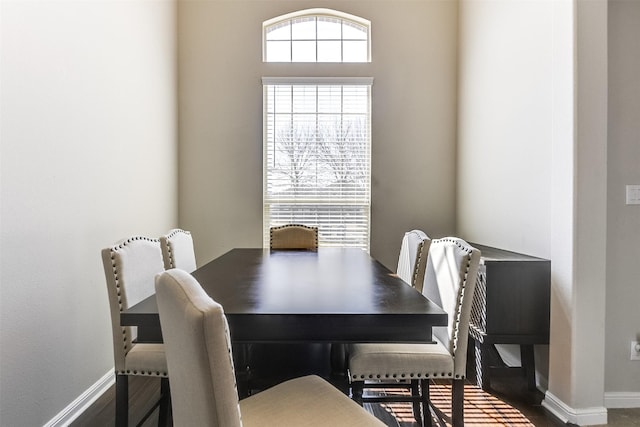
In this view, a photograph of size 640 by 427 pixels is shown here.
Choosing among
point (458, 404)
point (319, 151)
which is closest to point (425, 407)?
point (458, 404)

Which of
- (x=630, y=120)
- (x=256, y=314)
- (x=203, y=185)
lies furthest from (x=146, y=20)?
(x=630, y=120)

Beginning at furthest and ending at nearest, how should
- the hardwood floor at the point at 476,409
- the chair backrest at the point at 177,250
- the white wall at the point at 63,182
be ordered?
the chair backrest at the point at 177,250 < the hardwood floor at the point at 476,409 < the white wall at the point at 63,182

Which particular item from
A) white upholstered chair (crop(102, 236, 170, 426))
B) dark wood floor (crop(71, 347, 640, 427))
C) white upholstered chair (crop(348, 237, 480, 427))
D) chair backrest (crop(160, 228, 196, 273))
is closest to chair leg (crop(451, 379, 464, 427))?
white upholstered chair (crop(348, 237, 480, 427))

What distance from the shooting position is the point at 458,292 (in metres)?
1.47

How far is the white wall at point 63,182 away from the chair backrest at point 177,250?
47cm

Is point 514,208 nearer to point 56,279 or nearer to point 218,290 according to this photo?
point 218,290

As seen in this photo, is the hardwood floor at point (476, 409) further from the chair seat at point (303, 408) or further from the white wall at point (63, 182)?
the chair seat at point (303, 408)

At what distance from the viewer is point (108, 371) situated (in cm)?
235

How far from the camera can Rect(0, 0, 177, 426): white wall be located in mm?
1560

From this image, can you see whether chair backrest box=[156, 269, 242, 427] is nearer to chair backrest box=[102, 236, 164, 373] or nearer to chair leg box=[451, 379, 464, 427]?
chair backrest box=[102, 236, 164, 373]

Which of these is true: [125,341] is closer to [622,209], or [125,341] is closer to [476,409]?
[476,409]

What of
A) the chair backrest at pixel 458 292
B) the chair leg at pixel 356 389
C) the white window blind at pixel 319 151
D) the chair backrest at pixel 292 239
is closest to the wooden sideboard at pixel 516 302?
the chair backrest at pixel 458 292

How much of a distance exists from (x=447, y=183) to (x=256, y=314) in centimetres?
299

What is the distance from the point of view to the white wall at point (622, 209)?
204 centimetres
